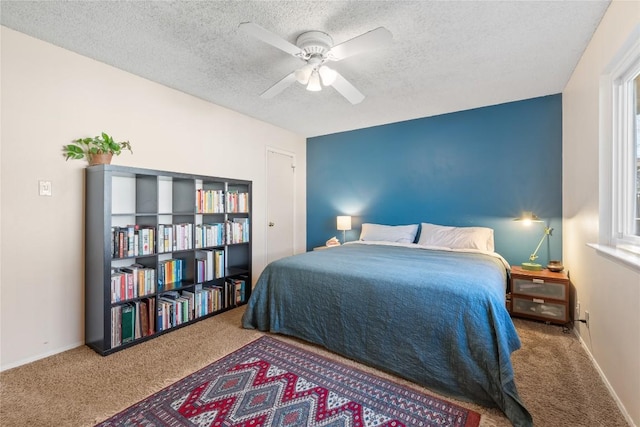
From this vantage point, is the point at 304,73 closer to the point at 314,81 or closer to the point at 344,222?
the point at 314,81

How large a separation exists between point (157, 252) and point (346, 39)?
7.69 ft

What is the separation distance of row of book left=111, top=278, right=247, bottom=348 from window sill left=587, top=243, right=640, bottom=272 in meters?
3.11

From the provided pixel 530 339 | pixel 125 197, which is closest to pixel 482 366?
pixel 530 339

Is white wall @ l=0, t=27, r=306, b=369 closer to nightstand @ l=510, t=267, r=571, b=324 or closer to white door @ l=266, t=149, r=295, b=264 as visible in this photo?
white door @ l=266, t=149, r=295, b=264

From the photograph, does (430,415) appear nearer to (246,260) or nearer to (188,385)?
(188,385)

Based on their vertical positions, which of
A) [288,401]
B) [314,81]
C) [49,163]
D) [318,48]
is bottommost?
[288,401]

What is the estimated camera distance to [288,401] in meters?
1.67

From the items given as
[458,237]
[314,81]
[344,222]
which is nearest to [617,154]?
[458,237]

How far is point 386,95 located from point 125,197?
279 centimetres

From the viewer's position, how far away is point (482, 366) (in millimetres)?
1630

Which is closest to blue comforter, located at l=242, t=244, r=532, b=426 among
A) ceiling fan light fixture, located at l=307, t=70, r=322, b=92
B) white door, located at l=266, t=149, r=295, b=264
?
ceiling fan light fixture, located at l=307, t=70, r=322, b=92

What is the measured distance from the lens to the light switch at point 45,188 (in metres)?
2.16

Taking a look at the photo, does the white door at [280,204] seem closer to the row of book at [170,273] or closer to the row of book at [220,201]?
the row of book at [220,201]

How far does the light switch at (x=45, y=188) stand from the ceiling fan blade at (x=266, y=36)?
188cm
